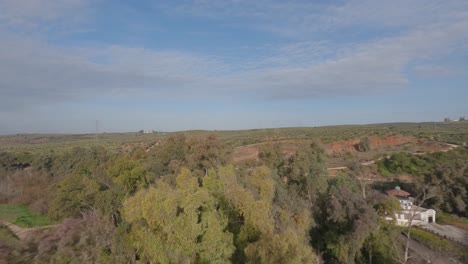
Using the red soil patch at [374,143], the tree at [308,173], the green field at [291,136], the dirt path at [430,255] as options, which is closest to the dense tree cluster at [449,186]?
the dirt path at [430,255]

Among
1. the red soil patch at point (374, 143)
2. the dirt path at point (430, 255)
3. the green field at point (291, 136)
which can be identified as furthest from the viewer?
the green field at point (291, 136)

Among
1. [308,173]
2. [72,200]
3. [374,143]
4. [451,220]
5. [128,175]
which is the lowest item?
[451,220]

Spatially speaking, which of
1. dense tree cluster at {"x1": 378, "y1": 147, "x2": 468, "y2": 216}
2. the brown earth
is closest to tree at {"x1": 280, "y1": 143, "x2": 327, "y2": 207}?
dense tree cluster at {"x1": 378, "y1": 147, "x2": 468, "y2": 216}

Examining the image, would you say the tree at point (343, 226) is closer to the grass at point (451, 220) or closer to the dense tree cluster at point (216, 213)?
the dense tree cluster at point (216, 213)

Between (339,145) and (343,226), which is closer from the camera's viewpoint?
(343,226)

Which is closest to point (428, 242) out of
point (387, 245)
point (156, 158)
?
point (387, 245)

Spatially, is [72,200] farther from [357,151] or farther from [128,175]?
[357,151]

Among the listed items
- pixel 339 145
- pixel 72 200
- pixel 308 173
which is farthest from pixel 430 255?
pixel 339 145

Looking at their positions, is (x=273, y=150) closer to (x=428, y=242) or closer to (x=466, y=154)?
(x=428, y=242)

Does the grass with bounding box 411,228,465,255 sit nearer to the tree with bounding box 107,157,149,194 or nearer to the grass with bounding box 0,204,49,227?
the tree with bounding box 107,157,149,194
